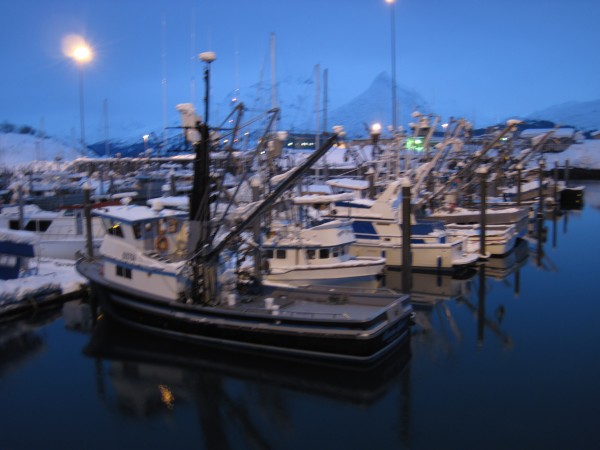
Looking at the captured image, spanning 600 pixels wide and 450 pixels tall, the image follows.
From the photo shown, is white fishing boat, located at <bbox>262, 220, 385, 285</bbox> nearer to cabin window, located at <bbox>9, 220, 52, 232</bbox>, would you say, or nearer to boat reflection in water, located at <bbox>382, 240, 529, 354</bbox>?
boat reflection in water, located at <bbox>382, 240, 529, 354</bbox>

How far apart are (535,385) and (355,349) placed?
3248mm

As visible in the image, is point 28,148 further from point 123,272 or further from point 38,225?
point 123,272

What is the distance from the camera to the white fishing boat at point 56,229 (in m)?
20.1

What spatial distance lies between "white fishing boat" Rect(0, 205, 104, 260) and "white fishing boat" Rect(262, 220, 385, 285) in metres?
7.93

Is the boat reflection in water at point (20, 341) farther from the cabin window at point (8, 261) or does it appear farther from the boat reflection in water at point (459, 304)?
the boat reflection in water at point (459, 304)

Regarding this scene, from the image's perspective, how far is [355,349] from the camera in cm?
1032

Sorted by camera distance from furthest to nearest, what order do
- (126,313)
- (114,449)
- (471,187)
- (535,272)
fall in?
(471,187), (535,272), (126,313), (114,449)

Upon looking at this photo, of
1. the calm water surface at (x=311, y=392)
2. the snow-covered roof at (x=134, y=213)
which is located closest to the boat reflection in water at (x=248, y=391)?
the calm water surface at (x=311, y=392)

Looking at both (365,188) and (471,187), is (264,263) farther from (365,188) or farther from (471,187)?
(471,187)

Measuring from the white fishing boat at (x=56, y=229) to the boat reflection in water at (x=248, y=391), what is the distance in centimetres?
918

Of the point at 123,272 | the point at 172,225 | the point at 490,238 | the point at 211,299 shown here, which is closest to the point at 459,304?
the point at 490,238

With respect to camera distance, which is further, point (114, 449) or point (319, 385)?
point (319, 385)

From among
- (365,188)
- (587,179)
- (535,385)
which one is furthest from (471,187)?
(587,179)

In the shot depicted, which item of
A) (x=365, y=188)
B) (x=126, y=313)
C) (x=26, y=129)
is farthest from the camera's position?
(x=26, y=129)
